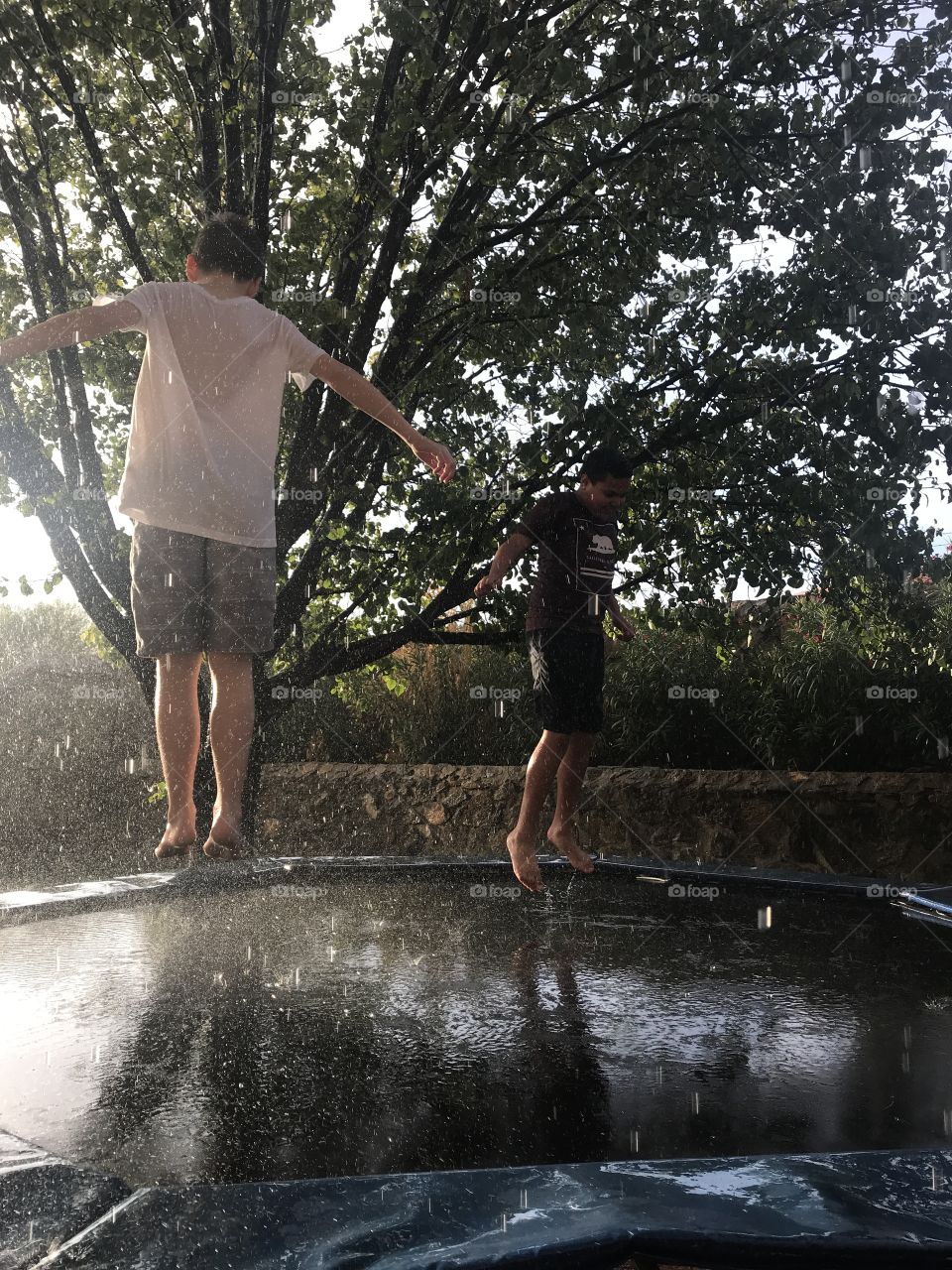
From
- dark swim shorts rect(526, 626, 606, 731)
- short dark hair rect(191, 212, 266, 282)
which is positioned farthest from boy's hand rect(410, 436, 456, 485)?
dark swim shorts rect(526, 626, 606, 731)

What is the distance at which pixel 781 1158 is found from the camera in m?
1.45

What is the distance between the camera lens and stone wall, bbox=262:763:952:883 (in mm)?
5090

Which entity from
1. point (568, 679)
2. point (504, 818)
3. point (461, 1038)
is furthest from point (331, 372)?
point (504, 818)

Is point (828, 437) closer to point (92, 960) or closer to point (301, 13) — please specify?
point (301, 13)

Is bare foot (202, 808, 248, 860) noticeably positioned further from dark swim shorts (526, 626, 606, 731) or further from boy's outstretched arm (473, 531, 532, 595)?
dark swim shorts (526, 626, 606, 731)

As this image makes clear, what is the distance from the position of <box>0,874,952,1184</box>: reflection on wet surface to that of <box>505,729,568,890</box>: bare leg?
159 mm

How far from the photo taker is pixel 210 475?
2.53 m

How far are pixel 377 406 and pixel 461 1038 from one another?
4.72 feet

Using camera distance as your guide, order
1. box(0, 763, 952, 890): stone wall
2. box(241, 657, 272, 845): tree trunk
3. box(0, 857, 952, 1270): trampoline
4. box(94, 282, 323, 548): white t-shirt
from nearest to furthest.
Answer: box(0, 857, 952, 1270): trampoline, box(94, 282, 323, 548): white t-shirt, box(241, 657, 272, 845): tree trunk, box(0, 763, 952, 890): stone wall

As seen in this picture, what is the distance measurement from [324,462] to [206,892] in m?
1.84

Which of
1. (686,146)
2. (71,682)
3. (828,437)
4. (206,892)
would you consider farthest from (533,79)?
(71,682)

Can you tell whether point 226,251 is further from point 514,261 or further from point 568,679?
point 514,261

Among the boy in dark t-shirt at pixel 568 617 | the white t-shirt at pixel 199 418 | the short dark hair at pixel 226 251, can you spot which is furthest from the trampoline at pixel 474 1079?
the short dark hair at pixel 226 251

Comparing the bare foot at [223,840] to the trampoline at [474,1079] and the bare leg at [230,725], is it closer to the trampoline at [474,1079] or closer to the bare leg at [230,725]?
the bare leg at [230,725]
